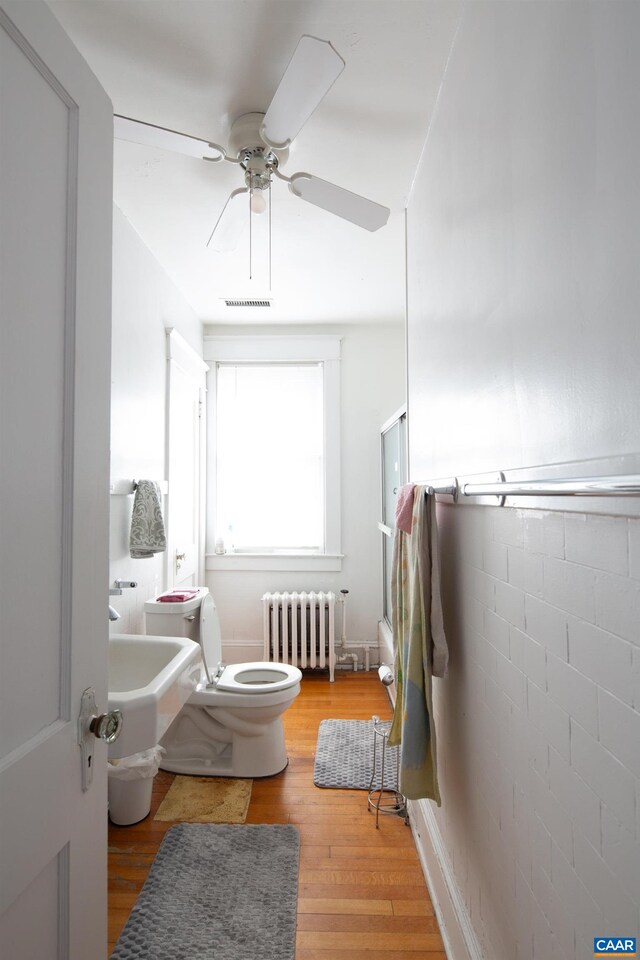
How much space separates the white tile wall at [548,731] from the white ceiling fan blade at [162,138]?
4.39ft

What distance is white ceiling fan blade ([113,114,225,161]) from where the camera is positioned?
5.05 feet

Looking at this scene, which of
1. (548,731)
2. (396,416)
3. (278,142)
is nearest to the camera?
(548,731)

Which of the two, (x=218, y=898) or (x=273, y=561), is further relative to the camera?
(x=273, y=561)

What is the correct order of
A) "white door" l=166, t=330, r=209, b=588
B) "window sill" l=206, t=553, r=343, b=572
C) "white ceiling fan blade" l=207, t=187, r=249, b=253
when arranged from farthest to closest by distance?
"window sill" l=206, t=553, r=343, b=572 → "white door" l=166, t=330, r=209, b=588 → "white ceiling fan blade" l=207, t=187, r=249, b=253

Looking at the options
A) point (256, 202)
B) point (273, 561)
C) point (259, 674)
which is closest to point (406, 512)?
point (256, 202)

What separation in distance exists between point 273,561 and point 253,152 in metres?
2.77

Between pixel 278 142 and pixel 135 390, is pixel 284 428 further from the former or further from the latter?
pixel 278 142

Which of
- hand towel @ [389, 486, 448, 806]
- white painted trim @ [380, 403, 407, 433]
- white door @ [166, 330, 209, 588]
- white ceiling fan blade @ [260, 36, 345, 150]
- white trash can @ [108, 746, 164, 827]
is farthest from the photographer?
white door @ [166, 330, 209, 588]

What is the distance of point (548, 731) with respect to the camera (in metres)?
0.90

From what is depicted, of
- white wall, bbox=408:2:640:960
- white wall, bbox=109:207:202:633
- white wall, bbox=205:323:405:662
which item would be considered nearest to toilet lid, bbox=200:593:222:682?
white wall, bbox=109:207:202:633

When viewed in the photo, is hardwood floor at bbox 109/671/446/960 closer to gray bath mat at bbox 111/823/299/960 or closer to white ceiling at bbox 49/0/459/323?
gray bath mat at bbox 111/823/299/960

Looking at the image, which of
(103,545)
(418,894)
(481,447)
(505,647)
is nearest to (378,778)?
(418,894)

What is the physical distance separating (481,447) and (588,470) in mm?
560

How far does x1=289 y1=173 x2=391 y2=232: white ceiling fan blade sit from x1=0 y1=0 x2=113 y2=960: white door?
0.84 metres
